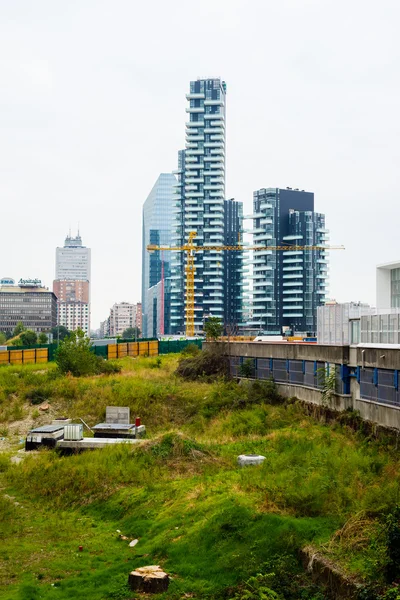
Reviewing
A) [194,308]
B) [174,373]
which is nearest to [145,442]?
Result: [174,373]

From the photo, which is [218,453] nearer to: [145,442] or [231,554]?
[145,442]

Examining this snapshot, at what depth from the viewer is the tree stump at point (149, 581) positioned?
45.4 feet

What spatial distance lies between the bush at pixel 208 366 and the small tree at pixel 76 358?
6.64 m

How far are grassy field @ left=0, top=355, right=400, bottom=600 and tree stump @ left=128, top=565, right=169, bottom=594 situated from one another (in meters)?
0.22

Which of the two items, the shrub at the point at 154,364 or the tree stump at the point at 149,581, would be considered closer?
the tree stump at the point at 149,581

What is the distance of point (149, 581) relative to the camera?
13938 millimetres

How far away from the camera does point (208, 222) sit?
19362cm

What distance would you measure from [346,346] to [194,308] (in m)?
165

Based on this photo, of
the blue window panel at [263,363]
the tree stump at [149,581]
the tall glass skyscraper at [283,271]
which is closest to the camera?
the tree stump at [149,581]

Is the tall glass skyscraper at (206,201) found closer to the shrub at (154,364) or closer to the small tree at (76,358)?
the shrub at (154,364)

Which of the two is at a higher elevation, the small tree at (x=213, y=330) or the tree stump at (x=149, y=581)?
the small tree at (x=213, y=330)

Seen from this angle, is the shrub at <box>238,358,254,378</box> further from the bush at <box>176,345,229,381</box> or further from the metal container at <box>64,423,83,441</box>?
the metal container at <box>64,423,83,441</box>

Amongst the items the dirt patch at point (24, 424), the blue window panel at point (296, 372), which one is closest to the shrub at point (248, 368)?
the blue window panel at point (296, 372)

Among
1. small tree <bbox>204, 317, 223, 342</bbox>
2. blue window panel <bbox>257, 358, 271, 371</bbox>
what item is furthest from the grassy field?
small tree <bbox>204, 317, 223, 342</bbox>
